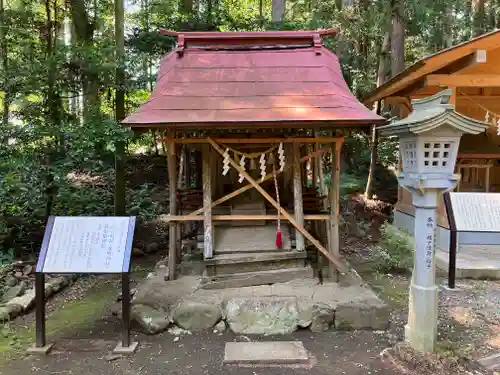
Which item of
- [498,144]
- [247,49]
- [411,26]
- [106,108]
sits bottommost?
[498,144]

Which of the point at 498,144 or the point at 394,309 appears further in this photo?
the point at 498,144

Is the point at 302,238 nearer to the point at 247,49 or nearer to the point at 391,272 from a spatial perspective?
the point at 391,272

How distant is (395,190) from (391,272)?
7.43 metres

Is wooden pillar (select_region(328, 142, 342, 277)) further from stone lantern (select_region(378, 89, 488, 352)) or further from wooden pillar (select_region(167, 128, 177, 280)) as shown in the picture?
wooden pillar (select_region(167, 128, 177, 280))

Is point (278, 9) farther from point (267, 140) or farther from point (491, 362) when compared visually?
point (491, 362)

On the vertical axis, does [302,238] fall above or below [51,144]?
below

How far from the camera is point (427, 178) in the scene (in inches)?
182

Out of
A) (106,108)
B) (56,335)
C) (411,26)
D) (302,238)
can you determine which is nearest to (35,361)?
(56,335)

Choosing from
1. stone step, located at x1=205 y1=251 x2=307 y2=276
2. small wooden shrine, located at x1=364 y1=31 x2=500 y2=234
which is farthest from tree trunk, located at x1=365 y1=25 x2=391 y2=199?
stone step, located at x1=205 y1=251 x2=307 y2=276

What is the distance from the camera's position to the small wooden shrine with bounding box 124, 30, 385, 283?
5.96 m

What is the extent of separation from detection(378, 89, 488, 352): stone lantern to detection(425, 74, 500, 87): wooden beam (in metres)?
4.21

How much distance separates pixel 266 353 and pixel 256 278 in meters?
1.67

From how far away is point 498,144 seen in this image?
10.7 m

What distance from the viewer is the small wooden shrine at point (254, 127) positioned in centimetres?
596
